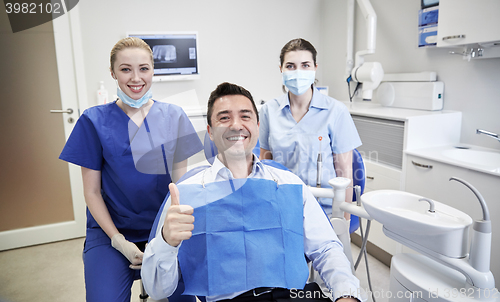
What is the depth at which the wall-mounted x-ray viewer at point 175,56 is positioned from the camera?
9.83 feet

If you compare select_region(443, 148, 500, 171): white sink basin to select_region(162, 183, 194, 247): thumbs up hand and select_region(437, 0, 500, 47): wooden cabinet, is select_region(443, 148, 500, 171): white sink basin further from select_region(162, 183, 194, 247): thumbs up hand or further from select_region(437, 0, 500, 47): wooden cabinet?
select_region(162, 183, 194, 247): thumbs up hand

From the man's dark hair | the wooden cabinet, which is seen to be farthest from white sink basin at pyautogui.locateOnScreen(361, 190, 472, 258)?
the wooden cabinet

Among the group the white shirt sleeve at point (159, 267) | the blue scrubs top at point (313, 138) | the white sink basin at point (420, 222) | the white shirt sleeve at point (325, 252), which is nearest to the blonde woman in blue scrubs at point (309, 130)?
the blue scrubs top at point (313, 138)

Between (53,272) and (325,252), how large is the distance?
2.17 m

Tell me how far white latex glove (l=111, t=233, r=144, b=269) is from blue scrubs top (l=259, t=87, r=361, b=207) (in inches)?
32.7

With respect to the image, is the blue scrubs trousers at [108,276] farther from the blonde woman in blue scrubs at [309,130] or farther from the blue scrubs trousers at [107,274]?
the blonde woman in blue scrubs at [309,130]

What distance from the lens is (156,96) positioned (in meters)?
3.13

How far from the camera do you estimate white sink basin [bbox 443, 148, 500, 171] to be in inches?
81.7

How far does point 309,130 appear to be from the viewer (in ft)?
5.77

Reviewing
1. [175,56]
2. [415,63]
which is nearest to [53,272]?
[175,56]

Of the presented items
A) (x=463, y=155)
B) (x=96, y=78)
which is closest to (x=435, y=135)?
(x=463, y=155)

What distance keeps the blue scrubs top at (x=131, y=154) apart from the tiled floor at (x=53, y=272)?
97 centimetres

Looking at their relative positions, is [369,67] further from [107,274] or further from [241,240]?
[107,274]

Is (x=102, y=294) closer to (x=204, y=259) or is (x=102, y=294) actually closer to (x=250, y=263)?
(x=204, y=259)
